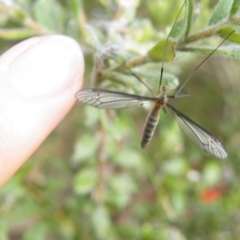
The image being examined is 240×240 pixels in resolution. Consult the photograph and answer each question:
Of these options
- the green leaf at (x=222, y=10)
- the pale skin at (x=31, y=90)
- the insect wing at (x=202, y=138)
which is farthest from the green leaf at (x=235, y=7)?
the pale skin at (x=31, y=90)

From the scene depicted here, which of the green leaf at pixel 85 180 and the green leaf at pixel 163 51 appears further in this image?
the green leaf at pixel 85 180

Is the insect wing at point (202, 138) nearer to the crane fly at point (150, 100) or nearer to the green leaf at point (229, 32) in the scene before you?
the crane fly at point (150, 100)

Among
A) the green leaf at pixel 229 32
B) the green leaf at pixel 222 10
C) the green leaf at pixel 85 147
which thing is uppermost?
the green leaf at pixel 222 10

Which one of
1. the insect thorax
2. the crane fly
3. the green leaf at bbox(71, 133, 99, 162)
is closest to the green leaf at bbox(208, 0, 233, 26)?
the crane fly

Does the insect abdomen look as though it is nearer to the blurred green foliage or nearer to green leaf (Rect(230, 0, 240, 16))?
the blurred green foliage

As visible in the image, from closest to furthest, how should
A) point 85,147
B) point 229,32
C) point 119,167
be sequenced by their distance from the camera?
1. point 229,32
2. point 85,147
3. point 119,167

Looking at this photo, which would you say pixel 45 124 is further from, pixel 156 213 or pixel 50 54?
pixel 156 213

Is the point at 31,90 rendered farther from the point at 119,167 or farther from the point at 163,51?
the point at 119,167

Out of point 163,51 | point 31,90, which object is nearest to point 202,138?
point 163,51
